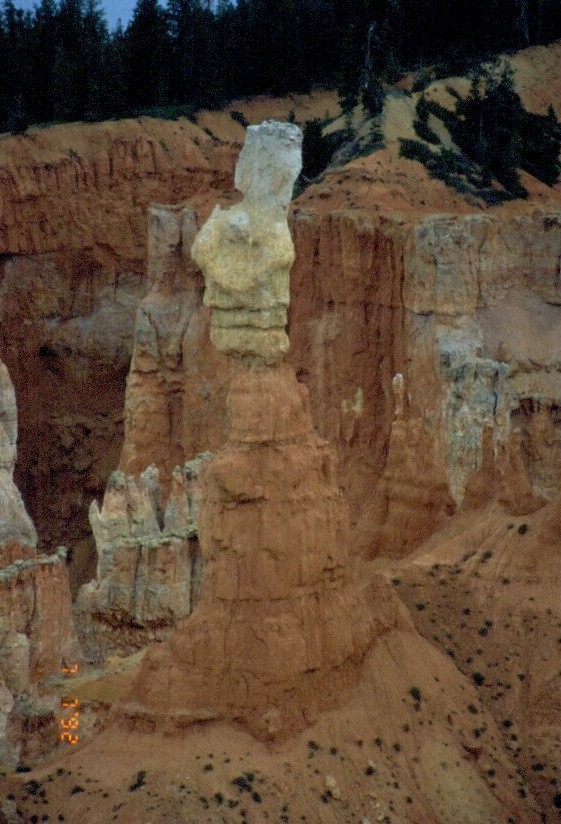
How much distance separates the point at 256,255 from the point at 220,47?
56.0 m

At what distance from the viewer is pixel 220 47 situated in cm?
9750

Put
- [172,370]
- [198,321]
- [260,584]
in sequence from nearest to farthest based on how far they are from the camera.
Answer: [260,584] → [198,321] → [172,370]

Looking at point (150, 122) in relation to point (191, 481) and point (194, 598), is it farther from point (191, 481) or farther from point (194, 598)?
point (194, 598)

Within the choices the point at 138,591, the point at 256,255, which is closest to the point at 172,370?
the point at 138,591

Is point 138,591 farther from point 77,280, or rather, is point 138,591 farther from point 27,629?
point 77,280

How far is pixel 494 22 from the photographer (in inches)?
3669

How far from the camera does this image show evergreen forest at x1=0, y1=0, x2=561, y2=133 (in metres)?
88.9

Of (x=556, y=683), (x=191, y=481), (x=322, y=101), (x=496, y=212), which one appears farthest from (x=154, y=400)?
(x=556, y=683)

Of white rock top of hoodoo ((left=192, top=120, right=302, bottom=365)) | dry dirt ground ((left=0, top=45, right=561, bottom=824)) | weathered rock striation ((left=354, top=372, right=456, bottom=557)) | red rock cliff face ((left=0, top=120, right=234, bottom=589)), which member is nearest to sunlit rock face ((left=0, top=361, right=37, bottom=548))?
weathered rock striation ((left=354, top=372, right=456, bottom=557))

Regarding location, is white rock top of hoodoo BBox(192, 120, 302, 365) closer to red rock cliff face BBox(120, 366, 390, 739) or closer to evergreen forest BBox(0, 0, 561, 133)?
red rock cliff face BBox(120, 366, 390, 739)

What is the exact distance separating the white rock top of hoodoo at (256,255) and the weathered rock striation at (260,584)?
0.08 m

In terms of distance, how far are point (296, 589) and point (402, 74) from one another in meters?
49.2

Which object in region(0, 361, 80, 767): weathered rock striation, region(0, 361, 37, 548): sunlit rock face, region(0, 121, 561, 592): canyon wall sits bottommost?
region(0, 361, 80, 767): weathered rock striation

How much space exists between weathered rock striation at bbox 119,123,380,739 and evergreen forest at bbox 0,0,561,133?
4471 cm
